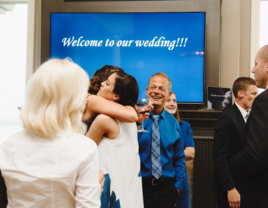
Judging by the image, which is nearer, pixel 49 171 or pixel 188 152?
pixel 49 171

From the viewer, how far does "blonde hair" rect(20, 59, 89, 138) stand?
2.98ft

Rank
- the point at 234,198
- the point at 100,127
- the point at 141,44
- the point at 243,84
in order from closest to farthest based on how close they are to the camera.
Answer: the point at 100,127 < the point at 234,198 < the point at 243,84 < the point at 141,44

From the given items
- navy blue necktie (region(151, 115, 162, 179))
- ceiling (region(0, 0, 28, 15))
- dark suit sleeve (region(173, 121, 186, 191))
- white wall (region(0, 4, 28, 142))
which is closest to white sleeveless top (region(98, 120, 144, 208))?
navy blue necktie (region(151, 115, 162, 179))

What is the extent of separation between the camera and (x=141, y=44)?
331 centimetres

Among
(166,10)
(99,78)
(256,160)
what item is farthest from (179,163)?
(166,10)

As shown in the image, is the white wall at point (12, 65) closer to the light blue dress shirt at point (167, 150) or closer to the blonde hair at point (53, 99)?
the light blue dress shirt at point (167, 150)

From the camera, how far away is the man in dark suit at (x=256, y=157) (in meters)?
1.36

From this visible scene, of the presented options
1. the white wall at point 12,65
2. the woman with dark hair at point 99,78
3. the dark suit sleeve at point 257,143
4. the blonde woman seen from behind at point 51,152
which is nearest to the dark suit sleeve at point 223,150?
the dark suit sleeve at point 257,143

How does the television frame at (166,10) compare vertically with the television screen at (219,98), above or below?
above

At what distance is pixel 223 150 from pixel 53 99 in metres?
1.68

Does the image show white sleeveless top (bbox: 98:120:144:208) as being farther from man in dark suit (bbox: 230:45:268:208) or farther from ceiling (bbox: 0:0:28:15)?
ceiling (bbox: 0:0:28:15)

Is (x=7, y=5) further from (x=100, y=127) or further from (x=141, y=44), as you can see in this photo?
(x=100, y=127)

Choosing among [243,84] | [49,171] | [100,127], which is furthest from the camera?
[243,84]

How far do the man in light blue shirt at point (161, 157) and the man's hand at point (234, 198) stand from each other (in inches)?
20.4
